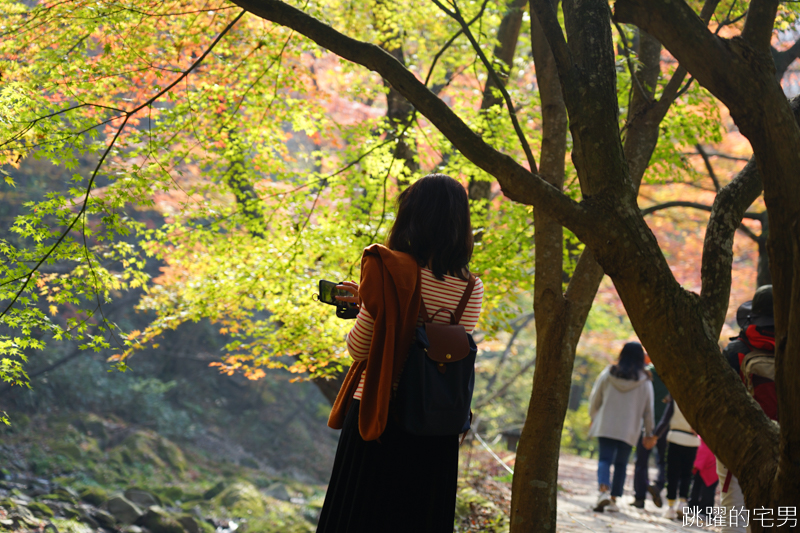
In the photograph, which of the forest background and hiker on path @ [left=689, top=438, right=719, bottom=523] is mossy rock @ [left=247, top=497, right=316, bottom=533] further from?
hiker on path @ [left=689, top=438, right=719, bottom=523]

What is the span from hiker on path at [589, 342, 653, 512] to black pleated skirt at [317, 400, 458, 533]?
3.92 meters

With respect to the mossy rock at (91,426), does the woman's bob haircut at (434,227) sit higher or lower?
higher

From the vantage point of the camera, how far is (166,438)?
538 inches

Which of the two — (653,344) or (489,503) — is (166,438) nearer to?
(489,503)

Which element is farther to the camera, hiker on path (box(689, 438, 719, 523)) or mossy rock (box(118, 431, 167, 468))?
mossy rock (box(118, 431, 167, 468))

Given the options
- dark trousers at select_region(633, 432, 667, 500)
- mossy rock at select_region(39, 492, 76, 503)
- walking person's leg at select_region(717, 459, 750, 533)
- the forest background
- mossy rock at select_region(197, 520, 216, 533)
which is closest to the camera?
walking person's leg at select_region(717, 459, 750, 533)

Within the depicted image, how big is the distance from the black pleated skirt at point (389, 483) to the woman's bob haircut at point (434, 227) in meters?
0.63

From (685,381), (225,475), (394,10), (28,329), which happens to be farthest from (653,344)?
(225,475)

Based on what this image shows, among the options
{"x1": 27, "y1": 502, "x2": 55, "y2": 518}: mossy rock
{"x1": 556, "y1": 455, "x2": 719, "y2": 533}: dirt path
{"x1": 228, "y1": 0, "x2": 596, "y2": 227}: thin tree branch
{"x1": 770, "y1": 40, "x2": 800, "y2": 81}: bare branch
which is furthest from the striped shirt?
{"x1": 27, "y1": 502, "x2": 55, "y2": 518}: mossy rock

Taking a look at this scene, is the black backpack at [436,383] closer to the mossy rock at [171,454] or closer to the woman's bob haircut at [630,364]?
the woman's bob haircut at [630,364]

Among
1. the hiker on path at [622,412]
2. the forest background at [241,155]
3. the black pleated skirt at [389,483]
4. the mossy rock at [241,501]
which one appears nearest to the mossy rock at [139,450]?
the mossy rock at [241,501]

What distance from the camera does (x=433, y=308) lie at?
7.02ft

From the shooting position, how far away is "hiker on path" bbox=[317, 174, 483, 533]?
1.98 m

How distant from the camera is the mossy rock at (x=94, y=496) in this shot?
9320mm
